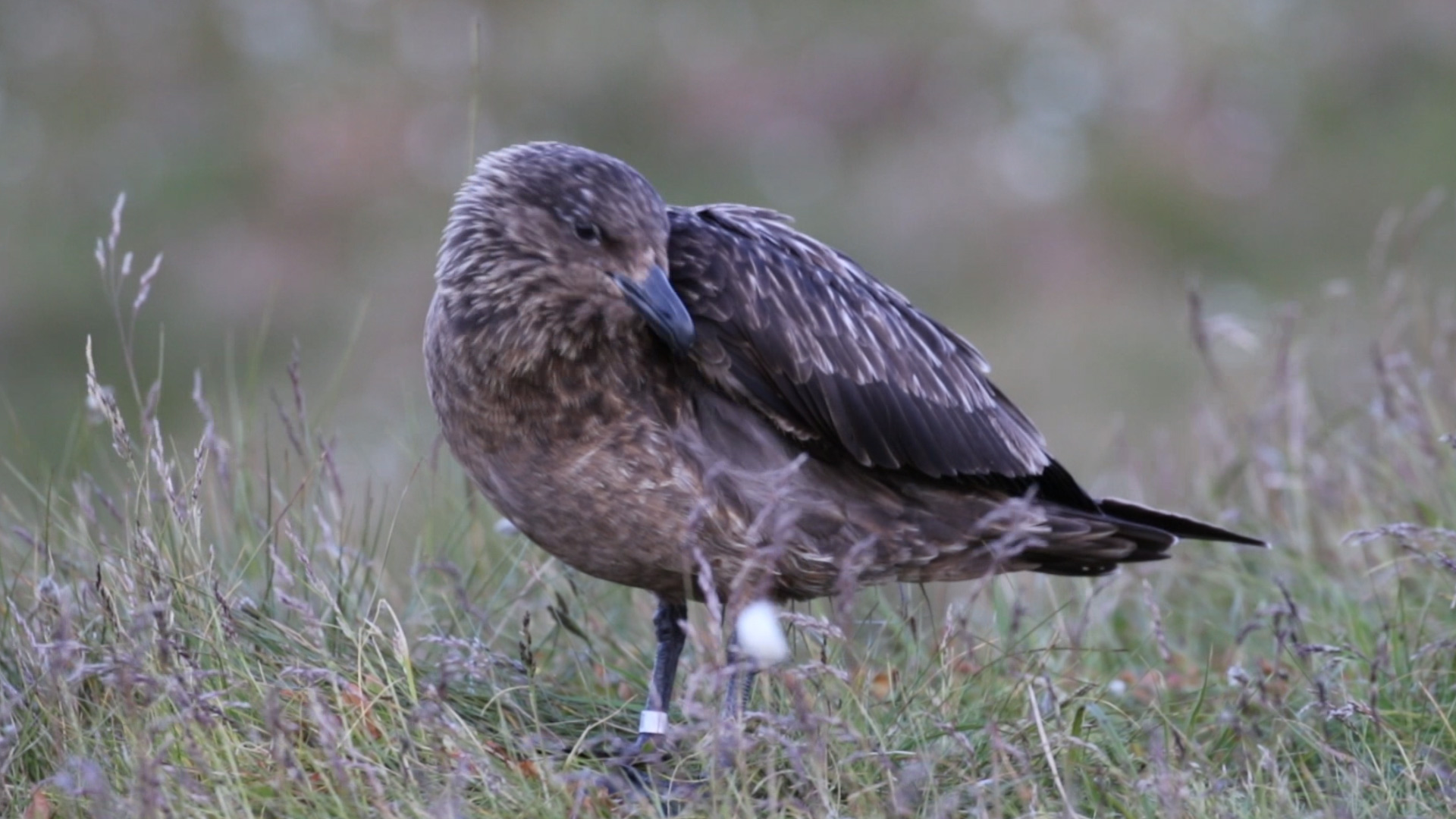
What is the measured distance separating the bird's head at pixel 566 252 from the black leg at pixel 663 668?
24.1 inches

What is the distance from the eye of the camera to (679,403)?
132 inches

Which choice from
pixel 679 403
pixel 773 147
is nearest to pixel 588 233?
pixel 679 403

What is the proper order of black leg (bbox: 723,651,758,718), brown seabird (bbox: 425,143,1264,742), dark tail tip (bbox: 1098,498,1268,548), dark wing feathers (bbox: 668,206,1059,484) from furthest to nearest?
dark tail tip (bbox: 1098,498,1268,548) → dark wing feathers (bbox: 668,206,1059,484) → brown seabird (bbox: 425,143,1264,742) → black leg (bbox: 723,651,758,718)

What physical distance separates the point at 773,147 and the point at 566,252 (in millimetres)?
7313

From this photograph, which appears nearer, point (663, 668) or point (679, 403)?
point (679, 403)

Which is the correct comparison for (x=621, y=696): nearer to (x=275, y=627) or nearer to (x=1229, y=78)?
(x=275, y=627)

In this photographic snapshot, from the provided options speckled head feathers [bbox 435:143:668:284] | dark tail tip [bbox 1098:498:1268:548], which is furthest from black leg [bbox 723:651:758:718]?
dark tail tip [bbox 1098:498:1268:548]

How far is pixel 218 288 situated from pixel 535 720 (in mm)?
7247

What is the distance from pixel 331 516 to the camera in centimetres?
380

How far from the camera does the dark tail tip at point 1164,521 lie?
3713 mm

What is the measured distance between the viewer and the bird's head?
324cm

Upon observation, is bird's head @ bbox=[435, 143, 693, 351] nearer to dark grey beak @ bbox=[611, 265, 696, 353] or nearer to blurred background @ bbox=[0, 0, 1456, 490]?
dark grey beak @ bbox=[611, 265, 696, 353]

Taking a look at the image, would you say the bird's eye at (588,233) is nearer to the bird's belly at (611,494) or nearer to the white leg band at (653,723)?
the bird's belly at (611,494)

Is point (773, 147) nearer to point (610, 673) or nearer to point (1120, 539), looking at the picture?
point (1120, 539)
